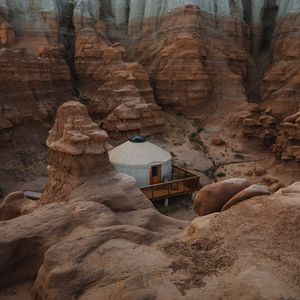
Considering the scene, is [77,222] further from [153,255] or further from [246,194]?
[246,194]

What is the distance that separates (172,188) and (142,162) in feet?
6.17

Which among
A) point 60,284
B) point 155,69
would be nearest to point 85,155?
point 60,284

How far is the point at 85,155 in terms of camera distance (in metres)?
9.13

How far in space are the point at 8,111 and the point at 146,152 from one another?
7931 millimetres

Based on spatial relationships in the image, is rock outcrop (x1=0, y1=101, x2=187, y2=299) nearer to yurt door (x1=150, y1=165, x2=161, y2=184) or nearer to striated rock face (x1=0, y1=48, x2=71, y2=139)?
yurt door (x1=150, y1=165, x2=161, y2=184)

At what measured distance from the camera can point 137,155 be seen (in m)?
16.3

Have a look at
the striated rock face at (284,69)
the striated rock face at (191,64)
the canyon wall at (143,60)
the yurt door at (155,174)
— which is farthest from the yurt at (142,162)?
the striated rock face at (284,69)

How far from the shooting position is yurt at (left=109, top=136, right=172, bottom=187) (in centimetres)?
1598

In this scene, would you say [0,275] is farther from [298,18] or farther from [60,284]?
[298,18]

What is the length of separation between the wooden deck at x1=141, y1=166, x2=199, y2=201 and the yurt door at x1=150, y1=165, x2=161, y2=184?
3.02 ft

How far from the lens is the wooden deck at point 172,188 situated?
1493 centimetres

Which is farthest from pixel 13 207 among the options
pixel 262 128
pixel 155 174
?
pixel 262 128

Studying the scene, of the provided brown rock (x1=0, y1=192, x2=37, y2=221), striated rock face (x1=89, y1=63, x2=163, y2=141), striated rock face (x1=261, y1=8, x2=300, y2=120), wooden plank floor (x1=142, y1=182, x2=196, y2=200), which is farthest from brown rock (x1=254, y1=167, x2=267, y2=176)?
brown rock (x1=0, y1=192, x2=37, y2=221)

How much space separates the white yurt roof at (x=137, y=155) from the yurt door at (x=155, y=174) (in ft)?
1.14
